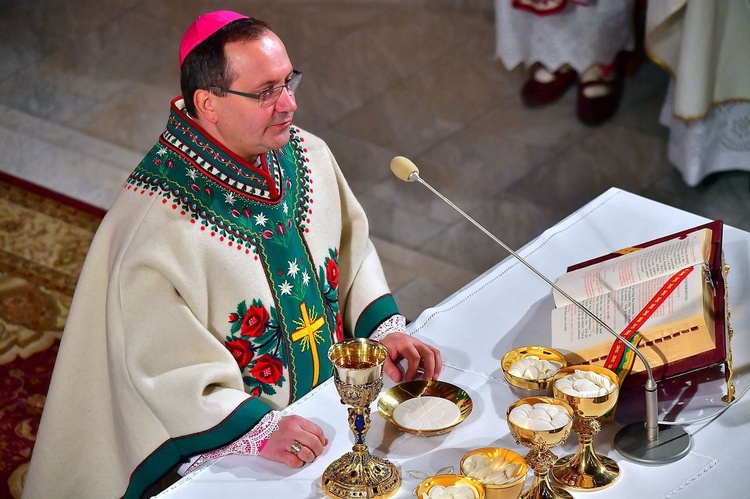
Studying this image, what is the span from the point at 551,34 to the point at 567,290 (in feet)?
9.98

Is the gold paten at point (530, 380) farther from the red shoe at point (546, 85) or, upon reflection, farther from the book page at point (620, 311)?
the red shoe at point (546, 85)

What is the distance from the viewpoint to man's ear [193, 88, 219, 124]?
2553 mm

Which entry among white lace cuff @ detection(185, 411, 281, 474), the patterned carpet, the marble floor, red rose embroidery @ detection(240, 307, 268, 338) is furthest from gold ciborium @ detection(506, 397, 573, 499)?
the marble floor

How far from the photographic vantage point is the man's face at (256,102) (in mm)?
2520

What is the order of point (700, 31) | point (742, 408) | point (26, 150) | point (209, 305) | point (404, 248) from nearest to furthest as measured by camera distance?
1. point (742, 408)
2. point (209, 305)
3. point (700, 31)
4. point (404, 248)
5. point (26, 150)

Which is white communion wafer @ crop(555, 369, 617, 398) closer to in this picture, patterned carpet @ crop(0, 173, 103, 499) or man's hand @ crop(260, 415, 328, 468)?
man's hand @ crop(260, 415, 328, 468)

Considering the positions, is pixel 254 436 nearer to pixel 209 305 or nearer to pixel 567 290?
pixel 209 305

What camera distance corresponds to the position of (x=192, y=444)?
2.49m

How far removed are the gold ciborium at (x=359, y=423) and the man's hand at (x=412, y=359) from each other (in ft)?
1.03

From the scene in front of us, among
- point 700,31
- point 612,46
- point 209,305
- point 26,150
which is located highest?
point 209,305

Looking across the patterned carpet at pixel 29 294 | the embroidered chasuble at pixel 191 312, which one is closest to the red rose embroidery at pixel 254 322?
the embroidered chasuble at pixel 191 312

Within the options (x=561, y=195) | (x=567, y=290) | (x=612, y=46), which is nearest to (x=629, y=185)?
(x=561, y=195)

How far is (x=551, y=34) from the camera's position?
17.6 feet

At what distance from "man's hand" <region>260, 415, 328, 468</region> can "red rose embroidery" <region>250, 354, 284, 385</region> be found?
1.42ft
